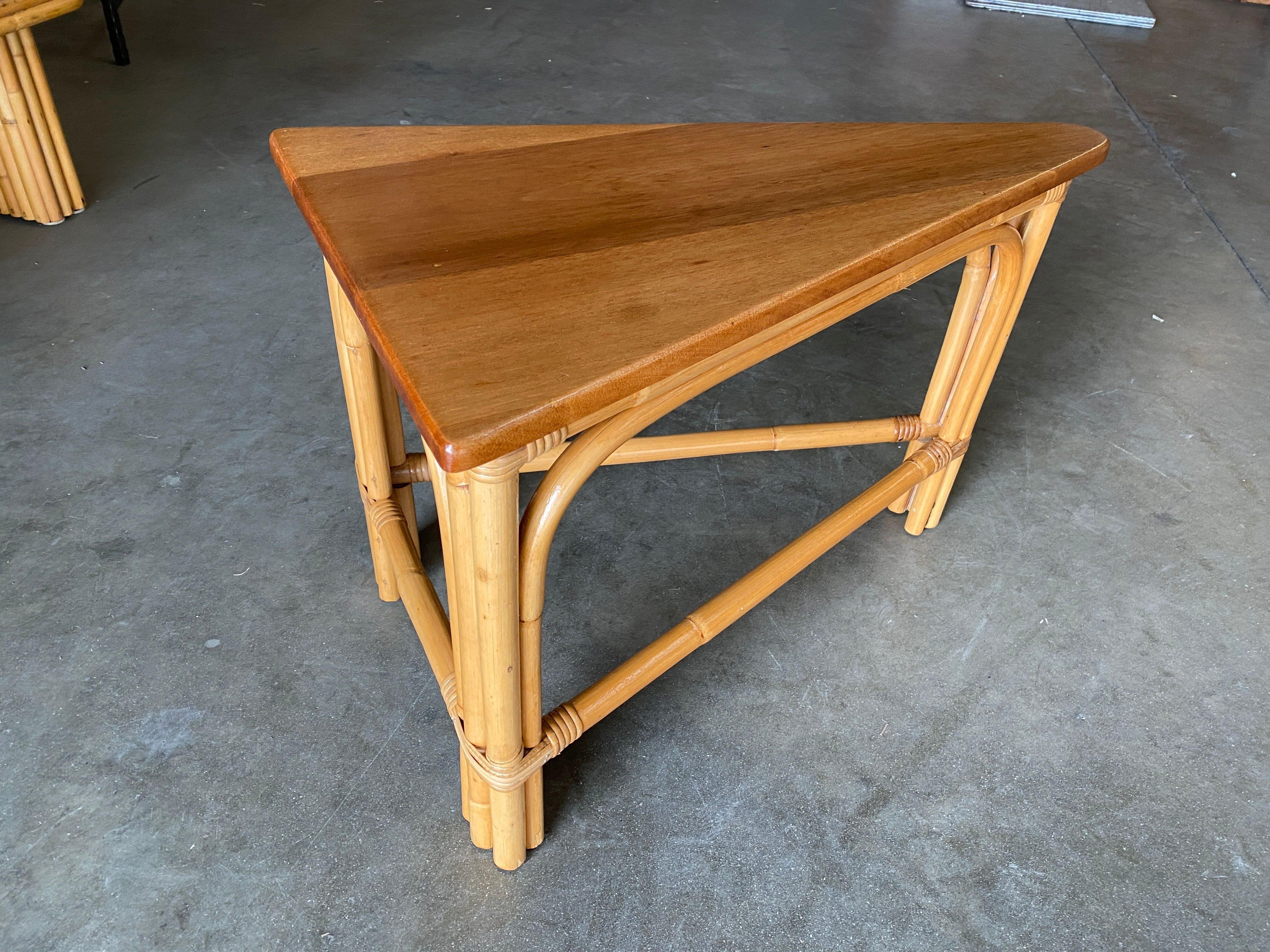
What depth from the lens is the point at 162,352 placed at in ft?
7.18

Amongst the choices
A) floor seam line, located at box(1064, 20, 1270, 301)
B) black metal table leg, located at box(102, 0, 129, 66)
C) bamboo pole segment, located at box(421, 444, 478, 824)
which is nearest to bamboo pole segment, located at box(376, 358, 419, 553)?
bamboo pole segment, located at box(421, 444, 478, 824)

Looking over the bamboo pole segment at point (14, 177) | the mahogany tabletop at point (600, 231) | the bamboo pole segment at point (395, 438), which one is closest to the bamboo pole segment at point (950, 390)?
the mahogany tabletop at point (600, 231)

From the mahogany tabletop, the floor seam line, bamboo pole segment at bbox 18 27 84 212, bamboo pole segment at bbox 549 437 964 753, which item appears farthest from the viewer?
the floor seam line

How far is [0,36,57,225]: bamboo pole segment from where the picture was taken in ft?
7.65

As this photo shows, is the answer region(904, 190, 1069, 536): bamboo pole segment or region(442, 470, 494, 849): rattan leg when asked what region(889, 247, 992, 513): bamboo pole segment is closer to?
region(904, 190, 1069, 536): bamboo pole segment

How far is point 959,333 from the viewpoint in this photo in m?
1.59

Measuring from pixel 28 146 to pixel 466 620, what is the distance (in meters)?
2.24

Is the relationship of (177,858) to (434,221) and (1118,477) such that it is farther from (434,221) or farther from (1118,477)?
(1118,477)

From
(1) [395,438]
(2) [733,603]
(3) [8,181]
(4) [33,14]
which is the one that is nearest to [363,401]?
(1) [395,438]

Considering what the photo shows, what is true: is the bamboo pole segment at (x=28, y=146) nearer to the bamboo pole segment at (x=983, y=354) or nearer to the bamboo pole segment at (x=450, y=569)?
the bamboo pole segment at (x=450, y=569)

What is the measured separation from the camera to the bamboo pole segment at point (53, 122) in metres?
2.35

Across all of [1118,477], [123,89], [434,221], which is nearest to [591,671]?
[434,221]

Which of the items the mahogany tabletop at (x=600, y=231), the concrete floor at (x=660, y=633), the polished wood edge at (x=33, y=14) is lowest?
the concrete floor at (x=660, y=633)

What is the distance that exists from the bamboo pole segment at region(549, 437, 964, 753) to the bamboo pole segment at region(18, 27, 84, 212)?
2200mm
